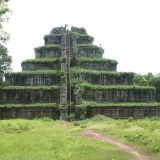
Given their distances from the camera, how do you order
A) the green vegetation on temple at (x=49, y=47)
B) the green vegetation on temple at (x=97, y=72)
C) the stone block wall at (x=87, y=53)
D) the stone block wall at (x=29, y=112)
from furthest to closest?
the green vegetation on temple at (x=49, y=47)
the stone block wall at (x=87, y=53)
the green vegetation on temple at (x=97, y=72)
the stone block wall at (x=29, y=112)

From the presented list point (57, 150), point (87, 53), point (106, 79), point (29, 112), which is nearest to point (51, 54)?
point (87, 53)

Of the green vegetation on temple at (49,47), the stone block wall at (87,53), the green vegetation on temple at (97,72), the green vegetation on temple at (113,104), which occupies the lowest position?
the green vegetation on temple at (113,104)

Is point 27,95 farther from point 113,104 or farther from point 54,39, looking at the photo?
point 54,39

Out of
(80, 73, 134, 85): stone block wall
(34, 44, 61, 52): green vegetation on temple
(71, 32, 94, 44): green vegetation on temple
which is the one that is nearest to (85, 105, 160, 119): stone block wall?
(80, 73, 134, 85): stone block wall

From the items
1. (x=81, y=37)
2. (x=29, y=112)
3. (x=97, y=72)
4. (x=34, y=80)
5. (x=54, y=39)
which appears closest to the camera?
(x=29, y=112)

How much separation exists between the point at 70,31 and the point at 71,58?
17.8ft

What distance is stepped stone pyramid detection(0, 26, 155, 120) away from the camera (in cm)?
3238

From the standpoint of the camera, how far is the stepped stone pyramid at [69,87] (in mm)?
32375

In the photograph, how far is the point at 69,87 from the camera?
3409cm

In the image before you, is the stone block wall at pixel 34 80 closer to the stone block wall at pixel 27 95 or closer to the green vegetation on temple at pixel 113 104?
the stone block wall at pixel 27 95

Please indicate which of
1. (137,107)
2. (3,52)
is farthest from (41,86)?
(137,107)

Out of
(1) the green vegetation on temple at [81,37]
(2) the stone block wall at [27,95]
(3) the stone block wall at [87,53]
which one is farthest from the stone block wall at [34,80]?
(1) the green vegetation on temple at [81,37]

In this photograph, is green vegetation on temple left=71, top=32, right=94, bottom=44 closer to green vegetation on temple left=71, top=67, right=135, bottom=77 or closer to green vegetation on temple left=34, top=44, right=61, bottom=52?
green vegetation on temple left=34, top=44, right=61, bottom=52

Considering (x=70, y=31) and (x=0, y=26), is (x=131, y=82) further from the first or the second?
(x=0, y=26)
